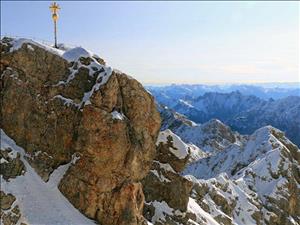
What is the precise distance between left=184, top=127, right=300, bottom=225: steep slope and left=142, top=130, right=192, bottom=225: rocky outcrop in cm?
656

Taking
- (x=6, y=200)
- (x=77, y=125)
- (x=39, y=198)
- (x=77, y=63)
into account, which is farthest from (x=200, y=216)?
(x=6, y=200)

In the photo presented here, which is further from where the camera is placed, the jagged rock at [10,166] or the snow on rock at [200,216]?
the snow on rock at [200,216]

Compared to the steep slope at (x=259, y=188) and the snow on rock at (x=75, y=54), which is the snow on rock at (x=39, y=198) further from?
the steep slope at (x=259, y=188)

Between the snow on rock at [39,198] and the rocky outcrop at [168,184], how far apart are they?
49.2ft

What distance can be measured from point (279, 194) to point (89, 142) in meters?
59.4

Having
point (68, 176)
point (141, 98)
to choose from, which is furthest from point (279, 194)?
point (68, 176)

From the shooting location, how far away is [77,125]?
52656 mm

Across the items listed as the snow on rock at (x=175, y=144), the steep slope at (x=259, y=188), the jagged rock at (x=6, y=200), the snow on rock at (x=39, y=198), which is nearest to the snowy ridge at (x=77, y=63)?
the snow on rock at (x=39, y=198)

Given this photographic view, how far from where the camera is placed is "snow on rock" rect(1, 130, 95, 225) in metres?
46.0

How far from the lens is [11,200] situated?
4525 cm

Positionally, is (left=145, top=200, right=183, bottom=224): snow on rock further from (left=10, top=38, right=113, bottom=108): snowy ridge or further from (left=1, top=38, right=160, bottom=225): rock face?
(left=10, top=38, right=113, bottom=108): snowy ridge

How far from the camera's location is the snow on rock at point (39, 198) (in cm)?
4597

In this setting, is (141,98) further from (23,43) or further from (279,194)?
(279,194)

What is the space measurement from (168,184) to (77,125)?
19.0 metres
